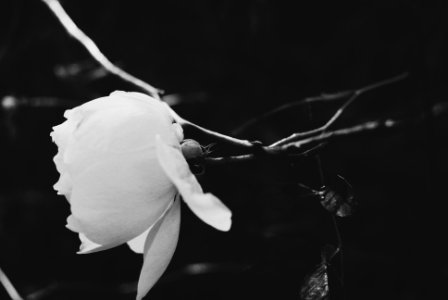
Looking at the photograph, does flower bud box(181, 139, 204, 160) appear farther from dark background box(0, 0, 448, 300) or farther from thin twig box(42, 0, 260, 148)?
dark background box(0, 0, 448, 300)

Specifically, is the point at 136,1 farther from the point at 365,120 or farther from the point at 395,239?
the point at 395,239

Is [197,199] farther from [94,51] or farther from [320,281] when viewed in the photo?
[94,51]

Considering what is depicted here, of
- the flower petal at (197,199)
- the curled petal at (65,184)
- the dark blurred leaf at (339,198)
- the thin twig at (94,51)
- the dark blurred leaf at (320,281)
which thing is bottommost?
the dark blurred leaf at (320,281)

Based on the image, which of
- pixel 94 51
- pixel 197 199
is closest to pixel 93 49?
pixel 94 51

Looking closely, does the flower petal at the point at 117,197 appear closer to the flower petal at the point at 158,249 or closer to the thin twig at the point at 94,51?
the flower petal at the point at 158,249

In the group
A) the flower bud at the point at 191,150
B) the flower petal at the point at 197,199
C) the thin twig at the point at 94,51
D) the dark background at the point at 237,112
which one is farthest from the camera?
the dark background at the point at 237,112

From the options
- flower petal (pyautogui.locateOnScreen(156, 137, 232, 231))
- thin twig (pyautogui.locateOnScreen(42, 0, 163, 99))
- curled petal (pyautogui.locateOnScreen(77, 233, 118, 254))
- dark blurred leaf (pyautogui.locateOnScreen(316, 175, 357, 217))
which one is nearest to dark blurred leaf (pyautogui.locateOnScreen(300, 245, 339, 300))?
dark blurred leaf (pyautogui.locateOnScreen(316, 175, 357, 217))

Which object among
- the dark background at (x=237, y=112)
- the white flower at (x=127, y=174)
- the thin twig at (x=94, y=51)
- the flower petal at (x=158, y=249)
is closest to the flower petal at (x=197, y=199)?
the white flower at (x=127, y=174)
